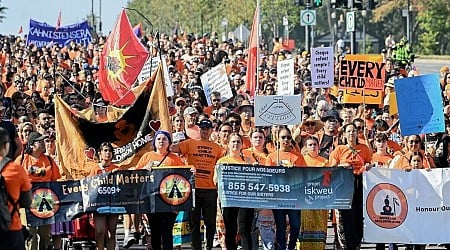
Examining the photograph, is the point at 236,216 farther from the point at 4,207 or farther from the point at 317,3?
the point at 317,3

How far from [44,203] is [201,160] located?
72.9 inches

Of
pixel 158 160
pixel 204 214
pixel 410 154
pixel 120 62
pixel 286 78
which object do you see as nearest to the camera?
pixel 158 160

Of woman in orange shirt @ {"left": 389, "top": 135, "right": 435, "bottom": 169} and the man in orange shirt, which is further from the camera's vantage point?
woman in orange shirt @ {"left": 389, "top": 135, "right": 435, "bottom": 169}

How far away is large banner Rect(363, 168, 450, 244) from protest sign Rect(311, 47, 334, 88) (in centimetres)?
631

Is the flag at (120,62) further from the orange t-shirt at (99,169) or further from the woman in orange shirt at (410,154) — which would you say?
the woman in orange shirt at (410,154)

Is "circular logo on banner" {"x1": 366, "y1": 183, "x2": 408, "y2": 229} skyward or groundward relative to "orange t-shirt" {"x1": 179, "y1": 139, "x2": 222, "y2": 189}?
groundward

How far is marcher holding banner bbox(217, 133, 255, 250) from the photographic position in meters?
13.1

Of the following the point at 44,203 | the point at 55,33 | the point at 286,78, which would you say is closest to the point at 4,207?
the point at 44,203

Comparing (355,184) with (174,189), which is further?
(355,184)

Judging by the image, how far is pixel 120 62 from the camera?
1850 cm

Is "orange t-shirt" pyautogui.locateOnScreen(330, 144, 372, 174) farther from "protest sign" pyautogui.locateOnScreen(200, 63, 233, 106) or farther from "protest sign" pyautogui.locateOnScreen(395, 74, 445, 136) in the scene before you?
"protest sign" pyautogui.locateOnScreen(200, 63, 233, 106)

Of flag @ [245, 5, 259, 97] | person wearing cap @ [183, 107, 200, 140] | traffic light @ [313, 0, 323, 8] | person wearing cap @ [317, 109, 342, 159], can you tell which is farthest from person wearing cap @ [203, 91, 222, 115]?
traffic light @ [313, 0, 323, 8]

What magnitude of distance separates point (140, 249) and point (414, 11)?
77.2 m

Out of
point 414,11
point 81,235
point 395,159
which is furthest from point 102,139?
point 414,11
